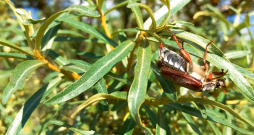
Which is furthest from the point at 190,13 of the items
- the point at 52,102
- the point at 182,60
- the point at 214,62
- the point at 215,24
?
the point at 52,102

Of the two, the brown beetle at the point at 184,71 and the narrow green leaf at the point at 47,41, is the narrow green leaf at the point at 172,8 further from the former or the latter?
the narrow green leaf at the point at 47,41

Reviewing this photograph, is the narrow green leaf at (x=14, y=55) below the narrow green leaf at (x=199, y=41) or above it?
below

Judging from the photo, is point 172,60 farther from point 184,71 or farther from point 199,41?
point 199,41

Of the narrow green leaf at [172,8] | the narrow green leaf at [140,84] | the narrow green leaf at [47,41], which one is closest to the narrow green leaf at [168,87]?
the narrow green leaf at [140,84]

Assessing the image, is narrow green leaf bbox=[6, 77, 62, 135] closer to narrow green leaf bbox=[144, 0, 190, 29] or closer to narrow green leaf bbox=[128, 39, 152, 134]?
narrow green leaf bbox=[128, 39, 152, 134]

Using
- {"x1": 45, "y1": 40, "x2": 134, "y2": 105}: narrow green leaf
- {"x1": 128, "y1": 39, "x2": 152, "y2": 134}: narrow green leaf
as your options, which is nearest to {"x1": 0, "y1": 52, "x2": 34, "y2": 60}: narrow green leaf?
{"x1": 45, "y1": 40, "x2": 134, "y2": 105}: narrow green leaf

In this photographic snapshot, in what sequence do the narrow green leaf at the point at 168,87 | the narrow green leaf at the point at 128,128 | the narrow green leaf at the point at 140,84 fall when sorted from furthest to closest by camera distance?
the narrow green leaf at the point at 128,128
the narrow green leaf at the point at 168,87
the narrow green leaf at the point at 140,84
